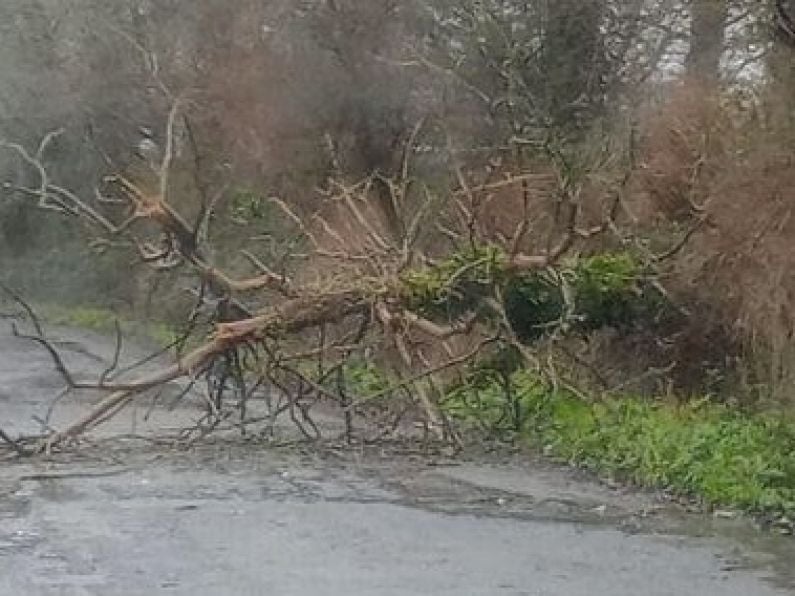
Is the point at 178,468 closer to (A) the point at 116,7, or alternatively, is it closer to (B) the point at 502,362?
(B) the point at 502,362

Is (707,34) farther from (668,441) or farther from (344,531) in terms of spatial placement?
(344,531)

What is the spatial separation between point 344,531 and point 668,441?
3.35 meters

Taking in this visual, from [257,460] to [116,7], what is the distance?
1909 centimetres

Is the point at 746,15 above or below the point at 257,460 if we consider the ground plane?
above

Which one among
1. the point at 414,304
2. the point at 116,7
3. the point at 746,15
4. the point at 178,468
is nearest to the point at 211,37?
the point at 116,7

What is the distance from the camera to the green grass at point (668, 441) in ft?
39.9

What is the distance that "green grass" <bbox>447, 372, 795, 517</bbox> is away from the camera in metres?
12.2

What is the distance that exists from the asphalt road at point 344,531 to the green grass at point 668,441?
1.22 feet

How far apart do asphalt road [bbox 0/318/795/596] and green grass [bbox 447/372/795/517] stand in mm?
372

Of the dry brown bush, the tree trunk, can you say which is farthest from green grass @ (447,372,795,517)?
the tree trunk

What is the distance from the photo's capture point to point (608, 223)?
49.4ft

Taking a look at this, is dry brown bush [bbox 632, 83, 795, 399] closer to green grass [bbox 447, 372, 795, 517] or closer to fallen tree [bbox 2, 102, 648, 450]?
green grass [bbox 447, 372, 795, 517]

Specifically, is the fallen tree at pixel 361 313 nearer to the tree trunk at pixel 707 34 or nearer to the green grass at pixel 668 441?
the green grass at pixel 668 441

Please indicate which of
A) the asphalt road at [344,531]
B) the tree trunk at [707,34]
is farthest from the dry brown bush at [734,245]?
the tree trunk at [707,34]
